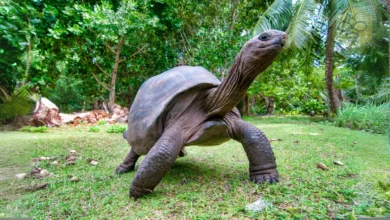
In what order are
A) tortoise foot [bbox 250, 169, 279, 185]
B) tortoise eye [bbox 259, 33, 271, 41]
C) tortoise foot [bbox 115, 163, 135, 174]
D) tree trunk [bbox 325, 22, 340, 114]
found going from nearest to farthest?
tortoise eye [bbox 259, 33, 271, 41] → tortoise foot [bbox 250, 169, 279, 185] → tortoise foot [bbox 115, 163, 135, 174] → tree trunk [bbox 325, 22, 340, 114]

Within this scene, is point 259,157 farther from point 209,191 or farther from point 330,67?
point 330,67

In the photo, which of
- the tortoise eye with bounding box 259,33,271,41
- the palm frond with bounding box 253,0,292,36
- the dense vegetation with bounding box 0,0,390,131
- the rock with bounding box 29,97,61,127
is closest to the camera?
the tortoise eye with bounding box 259,33,271,41

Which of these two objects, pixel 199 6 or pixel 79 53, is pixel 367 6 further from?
pixel 79 53

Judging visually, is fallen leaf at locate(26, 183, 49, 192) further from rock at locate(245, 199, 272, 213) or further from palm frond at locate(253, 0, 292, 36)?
palm frond at locate(253, 0, 292, 36)

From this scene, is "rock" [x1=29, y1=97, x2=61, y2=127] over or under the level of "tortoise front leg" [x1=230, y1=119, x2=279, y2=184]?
under

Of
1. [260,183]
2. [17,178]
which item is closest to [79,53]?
[17,178]

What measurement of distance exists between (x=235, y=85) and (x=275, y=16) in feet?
A: 26.5

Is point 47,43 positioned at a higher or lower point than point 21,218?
higher

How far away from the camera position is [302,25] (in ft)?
24.6

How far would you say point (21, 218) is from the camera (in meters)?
1.26

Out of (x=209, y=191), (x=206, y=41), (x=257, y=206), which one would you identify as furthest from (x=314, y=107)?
(x=257, y=206)

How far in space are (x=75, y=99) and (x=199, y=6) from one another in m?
10.8

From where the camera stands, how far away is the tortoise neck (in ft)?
5.17

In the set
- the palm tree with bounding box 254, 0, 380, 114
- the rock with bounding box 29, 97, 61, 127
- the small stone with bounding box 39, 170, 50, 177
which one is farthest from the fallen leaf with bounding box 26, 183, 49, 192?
the palm tree with bounding box 254, 0, 380, 114
